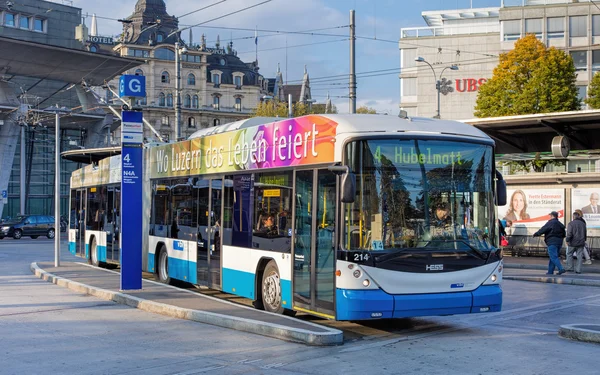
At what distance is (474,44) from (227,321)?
64.7 meters

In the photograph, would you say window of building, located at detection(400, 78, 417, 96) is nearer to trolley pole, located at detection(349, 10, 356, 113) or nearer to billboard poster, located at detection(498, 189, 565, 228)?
billboard poster, located at detection(498, 189, 565, 228)

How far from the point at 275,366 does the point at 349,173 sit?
271 cm

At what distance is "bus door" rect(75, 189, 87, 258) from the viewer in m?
24.6

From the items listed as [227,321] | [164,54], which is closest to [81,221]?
[227,321]

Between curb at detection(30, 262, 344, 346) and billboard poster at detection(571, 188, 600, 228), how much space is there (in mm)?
17513

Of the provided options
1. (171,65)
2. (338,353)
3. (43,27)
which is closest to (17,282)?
(338,353)

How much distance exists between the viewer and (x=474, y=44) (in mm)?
72500

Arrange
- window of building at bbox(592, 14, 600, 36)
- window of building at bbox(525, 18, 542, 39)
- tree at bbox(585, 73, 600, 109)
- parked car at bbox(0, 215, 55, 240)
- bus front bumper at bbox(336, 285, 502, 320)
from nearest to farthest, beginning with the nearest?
1. bus front bumper at bbox(336, 285, 502, 320)
2. tree at bbox(585, 73, 600, 109)
3. parked car at bbox(0, 215, 55, 240)
4. window of building at bbox(592, 14, 600, 36)
5. window of building at bbox(525, 18, 542, 39)

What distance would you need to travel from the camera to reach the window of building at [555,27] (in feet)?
211

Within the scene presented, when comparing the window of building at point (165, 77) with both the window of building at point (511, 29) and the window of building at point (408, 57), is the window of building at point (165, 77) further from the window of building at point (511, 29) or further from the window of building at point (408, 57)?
the window of building at point (511, 29)

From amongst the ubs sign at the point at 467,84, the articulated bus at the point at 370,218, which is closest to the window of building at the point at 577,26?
the ubs sign at the point at 467,84

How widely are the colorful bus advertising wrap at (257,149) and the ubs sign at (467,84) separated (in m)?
57.7

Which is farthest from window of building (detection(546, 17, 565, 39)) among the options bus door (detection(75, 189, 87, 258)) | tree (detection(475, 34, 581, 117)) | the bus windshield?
the bus windshield

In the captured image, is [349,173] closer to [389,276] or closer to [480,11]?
[389,276]
